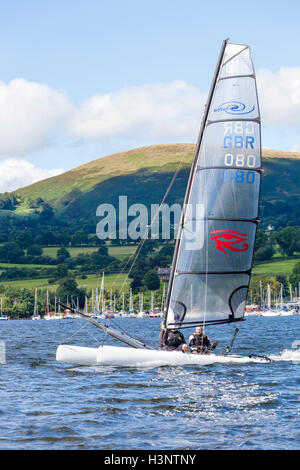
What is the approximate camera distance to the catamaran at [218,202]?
29.7 meters

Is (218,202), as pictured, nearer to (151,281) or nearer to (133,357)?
(133,357)

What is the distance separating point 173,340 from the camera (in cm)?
2925

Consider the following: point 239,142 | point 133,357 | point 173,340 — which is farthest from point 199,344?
point 239,142

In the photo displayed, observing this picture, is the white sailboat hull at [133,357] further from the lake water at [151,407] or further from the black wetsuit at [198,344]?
the black wetsuit at [198,344]

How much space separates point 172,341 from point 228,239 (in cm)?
536

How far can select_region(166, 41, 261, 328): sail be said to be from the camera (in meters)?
29.7

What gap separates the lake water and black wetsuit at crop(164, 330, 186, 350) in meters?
1.02

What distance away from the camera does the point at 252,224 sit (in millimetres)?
30500

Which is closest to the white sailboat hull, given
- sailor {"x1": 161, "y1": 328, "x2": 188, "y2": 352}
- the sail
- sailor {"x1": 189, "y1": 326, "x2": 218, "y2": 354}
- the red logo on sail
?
sailor {"x1": 189, "y1": 326, "x2": 218, "y2": 354}

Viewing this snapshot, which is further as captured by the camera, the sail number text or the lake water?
the sail number text

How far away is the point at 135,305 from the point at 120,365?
522ft

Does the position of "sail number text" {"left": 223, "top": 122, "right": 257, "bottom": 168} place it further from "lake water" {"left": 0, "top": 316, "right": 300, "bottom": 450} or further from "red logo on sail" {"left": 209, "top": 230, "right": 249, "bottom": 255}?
"lake water" {"left": 0, "top": 316, "right": 300, "bottom": 450}
